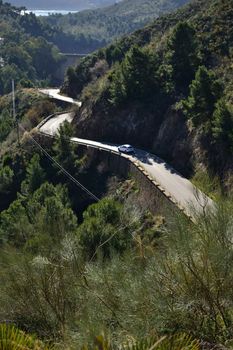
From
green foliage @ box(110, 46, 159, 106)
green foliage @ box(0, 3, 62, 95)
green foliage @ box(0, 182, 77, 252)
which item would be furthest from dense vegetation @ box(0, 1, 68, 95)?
green foliage @ box(0, 182, 77, 252)

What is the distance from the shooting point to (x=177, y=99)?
48.3 metres

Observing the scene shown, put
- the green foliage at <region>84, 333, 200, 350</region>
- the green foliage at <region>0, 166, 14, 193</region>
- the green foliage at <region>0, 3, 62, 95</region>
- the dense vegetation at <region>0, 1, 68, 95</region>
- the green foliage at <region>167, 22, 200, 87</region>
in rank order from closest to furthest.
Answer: the green foliage at <region>84, 333, 200, 350</region>, the green foliage at <region>167, 22, 200, 87</region>, the green foliage at <region>0, 166, 14, 193</region>, the dense vegetation at <region>0, 1, 68, 95</region>, the green foliage at <region>0, 3, 62, 95</region>

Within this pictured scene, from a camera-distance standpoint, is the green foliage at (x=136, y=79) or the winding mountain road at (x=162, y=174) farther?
the green foliage at (x=136, y=79)

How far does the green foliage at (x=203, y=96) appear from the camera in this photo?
3991cm

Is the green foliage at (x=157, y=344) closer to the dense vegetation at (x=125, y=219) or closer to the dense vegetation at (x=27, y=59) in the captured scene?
the dense vegetation at (x=125, y=219)

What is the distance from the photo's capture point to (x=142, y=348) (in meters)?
7.62

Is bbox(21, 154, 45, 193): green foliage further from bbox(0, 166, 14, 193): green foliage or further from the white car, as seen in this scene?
the white car

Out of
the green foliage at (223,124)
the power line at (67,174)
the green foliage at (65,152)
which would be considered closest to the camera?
the green foliage at (223,124)

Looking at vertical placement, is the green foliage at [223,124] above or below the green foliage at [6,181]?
above

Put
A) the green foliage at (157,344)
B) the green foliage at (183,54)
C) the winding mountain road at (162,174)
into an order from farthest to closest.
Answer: the green foliage at (183,54) → the winding mountain road at (162,174) → the green foliage at (157,344)

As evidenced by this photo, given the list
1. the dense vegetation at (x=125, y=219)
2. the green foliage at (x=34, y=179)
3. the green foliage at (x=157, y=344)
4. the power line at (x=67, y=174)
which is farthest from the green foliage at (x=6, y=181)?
the green foliage at (x=157, y=344)

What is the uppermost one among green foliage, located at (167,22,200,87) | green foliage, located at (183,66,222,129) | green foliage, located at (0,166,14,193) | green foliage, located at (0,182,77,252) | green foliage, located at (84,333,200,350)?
green foliage, located at (167,22,200,87)

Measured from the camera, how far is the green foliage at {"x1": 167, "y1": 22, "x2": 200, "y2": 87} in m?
48.8

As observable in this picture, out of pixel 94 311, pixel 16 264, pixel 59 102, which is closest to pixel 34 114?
pixel 59 102
